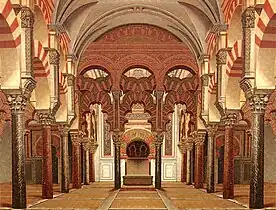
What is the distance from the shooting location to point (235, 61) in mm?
10133

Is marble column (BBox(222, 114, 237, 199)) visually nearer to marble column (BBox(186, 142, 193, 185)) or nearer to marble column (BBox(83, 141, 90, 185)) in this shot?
marble column (BBox(186, 142, 193, 185))

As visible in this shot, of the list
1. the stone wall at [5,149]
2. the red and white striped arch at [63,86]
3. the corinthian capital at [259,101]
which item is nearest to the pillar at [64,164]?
the red and white striped arch at [63,86]

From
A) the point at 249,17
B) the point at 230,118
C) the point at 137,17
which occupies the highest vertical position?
the point at 137,17

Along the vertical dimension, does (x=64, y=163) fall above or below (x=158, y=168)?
above

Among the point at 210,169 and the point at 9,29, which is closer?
the point at 9,29

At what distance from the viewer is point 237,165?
58.7ft

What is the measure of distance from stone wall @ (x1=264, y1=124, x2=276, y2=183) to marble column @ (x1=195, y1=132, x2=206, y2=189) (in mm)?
1991

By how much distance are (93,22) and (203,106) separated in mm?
3888

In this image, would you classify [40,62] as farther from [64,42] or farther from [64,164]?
[64,164]

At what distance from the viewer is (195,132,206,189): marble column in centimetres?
1505

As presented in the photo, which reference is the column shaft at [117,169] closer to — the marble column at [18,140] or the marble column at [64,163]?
the marble column at [64,163]

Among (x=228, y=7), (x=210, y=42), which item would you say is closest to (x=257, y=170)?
(x=228, y=7)

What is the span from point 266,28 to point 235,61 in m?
2.58

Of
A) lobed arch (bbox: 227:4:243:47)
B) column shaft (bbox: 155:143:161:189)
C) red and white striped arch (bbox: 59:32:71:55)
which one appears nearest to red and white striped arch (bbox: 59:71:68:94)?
red and white striped arch (bbox: 59:32:71:55)
